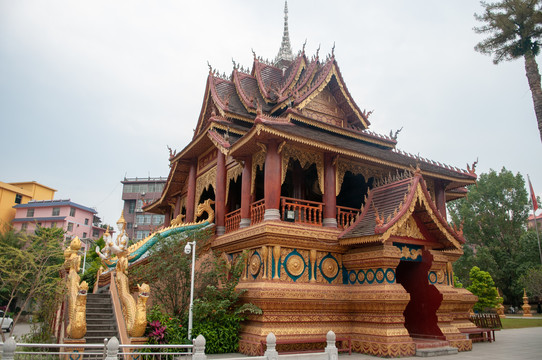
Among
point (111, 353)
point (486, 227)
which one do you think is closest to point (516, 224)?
point (486, 227)

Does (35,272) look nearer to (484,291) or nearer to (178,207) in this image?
(178,207)

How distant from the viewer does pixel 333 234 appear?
13656 millimetres

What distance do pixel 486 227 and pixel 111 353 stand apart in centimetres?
4839

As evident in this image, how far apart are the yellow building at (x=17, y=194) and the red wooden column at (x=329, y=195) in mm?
47886

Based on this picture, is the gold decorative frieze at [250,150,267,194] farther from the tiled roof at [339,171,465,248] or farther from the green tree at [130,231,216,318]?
the tiled roof at [339,171,465,248]

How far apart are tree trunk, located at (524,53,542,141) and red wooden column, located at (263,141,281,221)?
29.0 feet

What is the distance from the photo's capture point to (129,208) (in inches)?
2788

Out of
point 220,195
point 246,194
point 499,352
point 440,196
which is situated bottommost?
point 499,352

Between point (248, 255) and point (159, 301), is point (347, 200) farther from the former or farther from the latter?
point (159, 301)

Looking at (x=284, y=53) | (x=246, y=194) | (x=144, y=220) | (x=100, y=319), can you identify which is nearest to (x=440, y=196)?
(x=246, y=194)

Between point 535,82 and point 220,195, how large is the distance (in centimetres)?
1217

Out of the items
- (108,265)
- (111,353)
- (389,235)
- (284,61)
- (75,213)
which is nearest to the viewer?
(111,353)

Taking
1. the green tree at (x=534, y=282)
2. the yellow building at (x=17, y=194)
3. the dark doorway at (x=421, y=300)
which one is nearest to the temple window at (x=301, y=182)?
the dark doorway at (x=421, y=300)

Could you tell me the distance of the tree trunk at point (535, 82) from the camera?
1421cm
